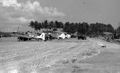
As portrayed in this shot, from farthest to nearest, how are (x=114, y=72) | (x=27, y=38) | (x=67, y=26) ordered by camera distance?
(x=67, y=26) < (x=27, y=38) < (x=114, y=72)

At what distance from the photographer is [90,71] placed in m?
12.8

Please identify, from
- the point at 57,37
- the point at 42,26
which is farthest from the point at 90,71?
the point at 42,26

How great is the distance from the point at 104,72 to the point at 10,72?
448 centimetres

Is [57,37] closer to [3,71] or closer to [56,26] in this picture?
[3,71]

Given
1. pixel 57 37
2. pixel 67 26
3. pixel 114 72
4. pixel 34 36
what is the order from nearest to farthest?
pixel 114 72 < pixel 34 36 < pixel 57 37 < pixel 67 26

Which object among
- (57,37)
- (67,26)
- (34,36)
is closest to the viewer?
(34,36)

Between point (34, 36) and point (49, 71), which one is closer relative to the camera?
point (49, 71)

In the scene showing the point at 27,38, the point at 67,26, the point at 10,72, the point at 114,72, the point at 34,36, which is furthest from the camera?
the point at 67,26

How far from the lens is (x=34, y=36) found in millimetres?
64250

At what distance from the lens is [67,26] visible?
193m

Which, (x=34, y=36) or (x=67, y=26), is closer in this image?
(x=34, y=36)

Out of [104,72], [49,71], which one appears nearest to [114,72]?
[104,72]

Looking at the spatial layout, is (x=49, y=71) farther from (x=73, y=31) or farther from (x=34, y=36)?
(x=73, y=31)

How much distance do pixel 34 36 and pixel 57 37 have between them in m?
15.7
